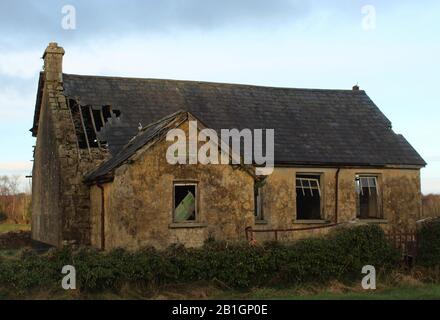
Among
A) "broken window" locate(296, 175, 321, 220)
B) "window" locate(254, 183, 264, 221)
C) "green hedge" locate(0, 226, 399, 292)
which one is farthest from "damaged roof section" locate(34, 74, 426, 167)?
"green hedge" locate(0, 226, 399, 292)

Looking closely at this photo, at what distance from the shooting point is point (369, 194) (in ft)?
86.8

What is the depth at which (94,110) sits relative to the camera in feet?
81.3

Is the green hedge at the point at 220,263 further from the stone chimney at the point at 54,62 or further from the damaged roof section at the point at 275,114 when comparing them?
the stone chimney at the point at 54,62

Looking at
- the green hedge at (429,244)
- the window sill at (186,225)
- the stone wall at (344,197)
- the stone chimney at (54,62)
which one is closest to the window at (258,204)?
the stone wall at (344,197)

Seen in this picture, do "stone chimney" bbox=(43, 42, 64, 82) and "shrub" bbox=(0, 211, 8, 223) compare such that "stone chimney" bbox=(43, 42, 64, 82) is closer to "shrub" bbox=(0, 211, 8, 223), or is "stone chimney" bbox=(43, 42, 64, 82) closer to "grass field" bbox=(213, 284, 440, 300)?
"grass field" bbox=(213, 284, 440, 300)

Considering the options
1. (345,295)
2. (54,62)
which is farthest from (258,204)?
(54,62)

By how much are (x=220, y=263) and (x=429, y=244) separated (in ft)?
22.1

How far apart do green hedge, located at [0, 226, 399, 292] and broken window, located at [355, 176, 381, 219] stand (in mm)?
7442

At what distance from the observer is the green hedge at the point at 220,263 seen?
49.8ft

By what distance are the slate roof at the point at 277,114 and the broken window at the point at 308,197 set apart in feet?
2.75

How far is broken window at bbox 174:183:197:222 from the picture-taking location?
64.0 feet
